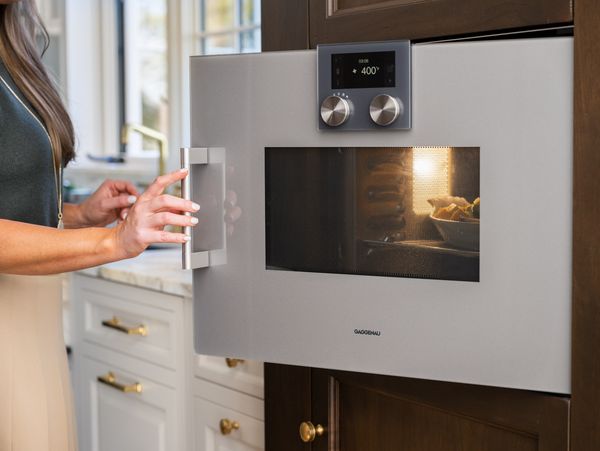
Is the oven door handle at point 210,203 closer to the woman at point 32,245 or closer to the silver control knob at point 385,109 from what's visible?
the woman at point 32,245

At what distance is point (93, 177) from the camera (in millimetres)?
3320

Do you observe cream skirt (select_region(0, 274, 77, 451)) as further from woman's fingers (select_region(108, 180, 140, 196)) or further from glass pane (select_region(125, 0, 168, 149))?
glass pane (select_region(125, 0, 168, 149))

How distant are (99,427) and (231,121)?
1277 millimetres

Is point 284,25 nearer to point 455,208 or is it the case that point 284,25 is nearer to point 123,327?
point 455,208

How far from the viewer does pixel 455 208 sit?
1087mm

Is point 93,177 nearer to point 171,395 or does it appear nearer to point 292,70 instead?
point 171,395

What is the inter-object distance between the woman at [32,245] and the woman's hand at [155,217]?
0.04 meters

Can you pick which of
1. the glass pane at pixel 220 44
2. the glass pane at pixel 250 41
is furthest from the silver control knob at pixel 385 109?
the glass pane at pixel 220 44

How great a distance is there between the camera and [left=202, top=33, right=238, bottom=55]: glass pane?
9.00ft

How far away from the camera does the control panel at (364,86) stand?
3.59ft

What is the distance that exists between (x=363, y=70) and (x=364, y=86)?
2cm

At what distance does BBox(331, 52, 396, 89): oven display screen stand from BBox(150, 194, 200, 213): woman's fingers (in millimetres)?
242

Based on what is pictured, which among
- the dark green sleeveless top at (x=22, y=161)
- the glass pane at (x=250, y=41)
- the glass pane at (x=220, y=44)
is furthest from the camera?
the glass pane at (x=220, y=44)

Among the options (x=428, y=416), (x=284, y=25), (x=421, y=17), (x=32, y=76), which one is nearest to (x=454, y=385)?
(x=428, y=416)
